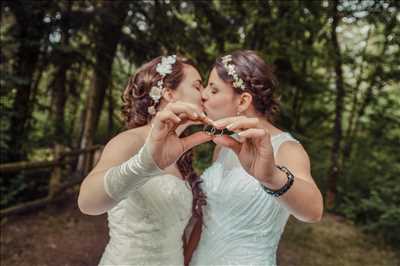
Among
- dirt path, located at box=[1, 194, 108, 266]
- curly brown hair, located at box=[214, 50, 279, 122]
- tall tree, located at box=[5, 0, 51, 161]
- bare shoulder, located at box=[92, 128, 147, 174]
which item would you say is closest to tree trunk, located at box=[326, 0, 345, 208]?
dirt path, located at box=[1, 194, 108, 266]

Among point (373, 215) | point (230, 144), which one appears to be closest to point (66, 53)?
point (230, 144)

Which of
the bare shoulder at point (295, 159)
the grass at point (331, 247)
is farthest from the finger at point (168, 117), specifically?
the grass at point (331, 247)

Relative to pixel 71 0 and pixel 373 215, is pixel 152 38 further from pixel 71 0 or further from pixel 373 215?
pixel 373 215

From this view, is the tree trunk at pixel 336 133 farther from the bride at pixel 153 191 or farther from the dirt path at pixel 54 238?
the bride at pixel 153 191

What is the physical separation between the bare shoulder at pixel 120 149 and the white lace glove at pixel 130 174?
20 cm

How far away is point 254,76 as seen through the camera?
97.1 inches

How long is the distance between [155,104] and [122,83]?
6.31 m

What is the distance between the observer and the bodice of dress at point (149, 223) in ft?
7.99

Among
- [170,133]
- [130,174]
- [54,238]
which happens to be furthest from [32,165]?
[170,133]

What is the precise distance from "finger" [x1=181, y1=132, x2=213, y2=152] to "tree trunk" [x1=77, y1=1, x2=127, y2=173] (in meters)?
5.14

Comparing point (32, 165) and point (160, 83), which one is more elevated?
point (160, 83)

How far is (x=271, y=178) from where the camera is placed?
1.56 metres

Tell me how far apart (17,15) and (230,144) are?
17.7 feet

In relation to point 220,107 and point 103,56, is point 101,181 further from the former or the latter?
point 103,56
